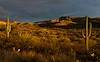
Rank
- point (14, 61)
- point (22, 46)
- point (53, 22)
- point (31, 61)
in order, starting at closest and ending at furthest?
point (14, 61) < point (31, 61) < point (22, 46) < point (53, 22)

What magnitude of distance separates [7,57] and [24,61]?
625mm

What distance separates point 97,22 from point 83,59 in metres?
70.3

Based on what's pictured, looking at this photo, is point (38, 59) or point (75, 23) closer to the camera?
point (38, 59)

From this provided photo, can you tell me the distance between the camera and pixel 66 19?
298 ft

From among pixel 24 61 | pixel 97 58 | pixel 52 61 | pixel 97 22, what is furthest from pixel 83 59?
pixel 97 22

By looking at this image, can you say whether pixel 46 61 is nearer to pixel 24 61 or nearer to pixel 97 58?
pixel 24 61

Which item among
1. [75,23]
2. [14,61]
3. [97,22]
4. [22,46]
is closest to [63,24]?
[75,23]

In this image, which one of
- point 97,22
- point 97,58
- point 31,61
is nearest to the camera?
point 31,61

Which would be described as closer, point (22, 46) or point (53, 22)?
point (22, 46)

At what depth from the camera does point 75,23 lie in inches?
3260

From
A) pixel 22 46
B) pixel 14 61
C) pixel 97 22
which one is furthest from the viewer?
pixel 97 22

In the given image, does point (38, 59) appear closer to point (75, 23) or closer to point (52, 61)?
point (52, 61)

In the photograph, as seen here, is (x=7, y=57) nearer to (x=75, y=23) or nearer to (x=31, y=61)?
(x=31, y=61)

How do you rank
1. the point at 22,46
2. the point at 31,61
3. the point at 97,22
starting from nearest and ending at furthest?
the point at 31,61, the point at 22,46, the point at 97,22
